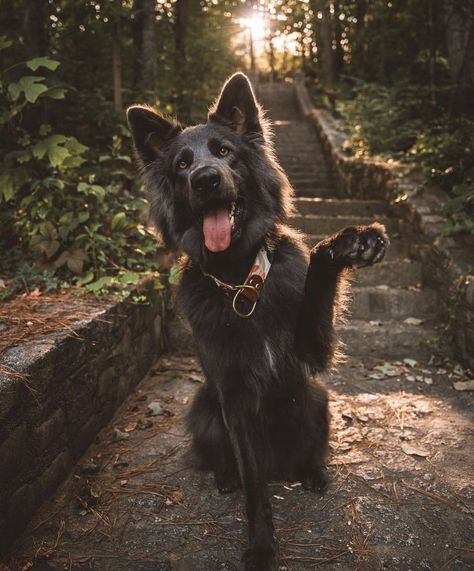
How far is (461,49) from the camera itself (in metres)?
5.98

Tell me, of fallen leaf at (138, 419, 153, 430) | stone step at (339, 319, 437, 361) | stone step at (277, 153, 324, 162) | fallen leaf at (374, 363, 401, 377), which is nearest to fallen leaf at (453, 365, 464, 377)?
stone step at (339, 319, 437, 361)

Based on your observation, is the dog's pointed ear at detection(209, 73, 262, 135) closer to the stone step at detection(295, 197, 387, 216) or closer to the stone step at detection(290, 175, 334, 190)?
the stone step at detection(295, 197, 387, 216)

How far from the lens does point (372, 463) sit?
2.50 metres

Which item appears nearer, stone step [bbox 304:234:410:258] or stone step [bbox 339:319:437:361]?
stone step [bbox 339:319:437:361]

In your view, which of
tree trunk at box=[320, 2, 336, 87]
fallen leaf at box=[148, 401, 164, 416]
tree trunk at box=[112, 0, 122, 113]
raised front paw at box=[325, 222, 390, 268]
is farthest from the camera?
tree trunk at box=[320, 2, 336, 87]

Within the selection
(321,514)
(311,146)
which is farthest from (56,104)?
(311,146)

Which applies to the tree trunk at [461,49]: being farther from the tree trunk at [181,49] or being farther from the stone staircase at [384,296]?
the tree trunk at [181,49]

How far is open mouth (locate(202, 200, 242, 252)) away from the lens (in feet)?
6.63

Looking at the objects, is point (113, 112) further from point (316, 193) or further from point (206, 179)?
point (206, 179)

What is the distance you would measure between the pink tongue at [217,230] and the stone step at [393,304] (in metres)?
2.47

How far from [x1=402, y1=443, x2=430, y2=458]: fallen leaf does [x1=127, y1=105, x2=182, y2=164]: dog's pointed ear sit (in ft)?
7.37

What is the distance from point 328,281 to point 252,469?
0.93 meters

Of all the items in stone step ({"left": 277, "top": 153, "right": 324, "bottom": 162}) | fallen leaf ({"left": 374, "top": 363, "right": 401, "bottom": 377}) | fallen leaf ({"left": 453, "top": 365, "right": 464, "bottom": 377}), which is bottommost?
fallen leaf ({"left": 374, "top": 363, "right": 401, "bottom": 377})

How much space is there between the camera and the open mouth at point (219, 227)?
6.63 ft
